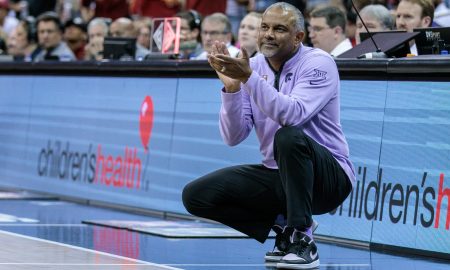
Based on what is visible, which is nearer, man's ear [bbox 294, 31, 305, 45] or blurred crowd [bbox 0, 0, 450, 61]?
man's ear [bbox 294, 31, 305, 45]

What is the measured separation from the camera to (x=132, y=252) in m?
7.72

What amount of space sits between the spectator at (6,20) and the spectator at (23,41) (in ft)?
9.79

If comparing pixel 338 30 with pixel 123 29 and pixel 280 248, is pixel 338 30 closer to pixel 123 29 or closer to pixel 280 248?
pixel 123 29

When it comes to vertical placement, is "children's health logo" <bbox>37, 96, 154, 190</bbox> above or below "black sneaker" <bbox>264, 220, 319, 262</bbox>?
above

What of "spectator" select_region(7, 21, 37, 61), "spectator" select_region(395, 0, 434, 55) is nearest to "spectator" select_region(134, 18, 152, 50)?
Result: "spectator" select_region(7, 21, 37, 61)

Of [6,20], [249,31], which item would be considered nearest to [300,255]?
[249,31]

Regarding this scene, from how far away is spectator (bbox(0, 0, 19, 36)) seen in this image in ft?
64.8

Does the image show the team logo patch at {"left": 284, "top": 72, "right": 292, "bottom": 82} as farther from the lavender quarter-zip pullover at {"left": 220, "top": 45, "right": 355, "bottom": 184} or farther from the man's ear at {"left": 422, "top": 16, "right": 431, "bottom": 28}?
the man's ear at {"left": 422, "top": 16, "right": 431, "bottom": 28}

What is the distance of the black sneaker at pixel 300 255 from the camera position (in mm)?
7105

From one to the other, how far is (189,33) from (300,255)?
620cm

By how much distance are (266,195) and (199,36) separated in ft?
19.6

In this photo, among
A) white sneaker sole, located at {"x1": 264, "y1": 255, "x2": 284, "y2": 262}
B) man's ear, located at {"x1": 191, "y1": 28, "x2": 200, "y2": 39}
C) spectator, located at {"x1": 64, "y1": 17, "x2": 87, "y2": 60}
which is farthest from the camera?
spectator, located at {"x1": 64, "y1": 17, "x2": 87, "y2": 60}

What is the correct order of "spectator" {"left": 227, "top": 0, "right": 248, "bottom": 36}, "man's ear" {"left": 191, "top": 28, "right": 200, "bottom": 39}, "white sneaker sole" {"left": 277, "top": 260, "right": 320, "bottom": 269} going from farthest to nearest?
1. "spectator" {"left": 227, "top": 0, "right": 248, "bottom": 36}
2. "man's ear" {"left": 191, "top": 28, "right": 200, "bottom": 39}
3. "white sneaker sole" {"left": 277, "top": 260, "right": 320, "bottom": 269}

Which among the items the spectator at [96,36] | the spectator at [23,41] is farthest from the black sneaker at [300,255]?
the spectator at [23,41]
